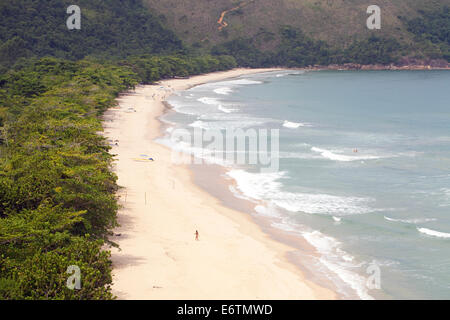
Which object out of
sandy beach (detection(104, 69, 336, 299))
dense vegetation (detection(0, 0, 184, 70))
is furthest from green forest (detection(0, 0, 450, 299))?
sandy beach (detection(104, 69, 336, 299))

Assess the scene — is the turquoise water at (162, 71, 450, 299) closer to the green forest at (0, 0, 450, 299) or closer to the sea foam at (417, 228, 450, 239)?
the sea foam at (417, 228, 450, 239)

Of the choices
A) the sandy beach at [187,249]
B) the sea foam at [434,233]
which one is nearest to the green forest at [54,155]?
the sandy beach at [187,249]

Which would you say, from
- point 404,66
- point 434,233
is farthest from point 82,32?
point 434,233

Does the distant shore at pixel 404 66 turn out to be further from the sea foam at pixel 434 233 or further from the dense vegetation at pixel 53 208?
the sea foam at pixel 434 233

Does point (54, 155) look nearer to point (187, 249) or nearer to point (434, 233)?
point (187, 249)
